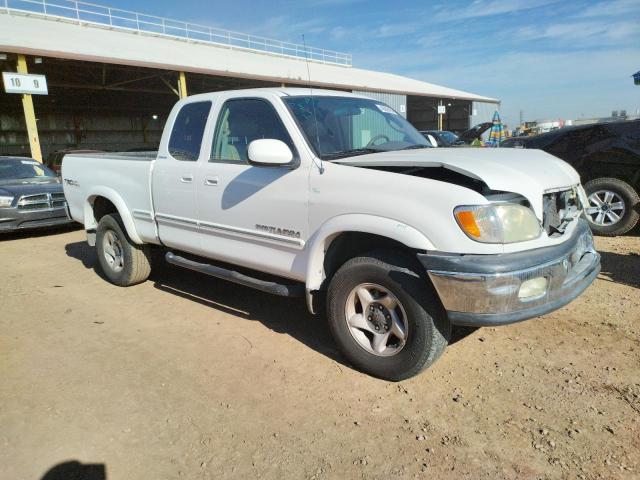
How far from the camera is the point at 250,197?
12.3ft

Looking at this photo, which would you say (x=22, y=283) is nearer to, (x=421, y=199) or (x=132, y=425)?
(x=132, y=425)

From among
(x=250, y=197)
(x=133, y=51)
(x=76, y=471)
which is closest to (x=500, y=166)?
(x=250, y=197)

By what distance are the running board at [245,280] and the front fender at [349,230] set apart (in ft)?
0.76

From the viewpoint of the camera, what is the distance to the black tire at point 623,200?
654 cm

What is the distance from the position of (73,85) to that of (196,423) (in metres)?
23.9

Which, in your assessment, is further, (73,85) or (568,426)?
(73,85)

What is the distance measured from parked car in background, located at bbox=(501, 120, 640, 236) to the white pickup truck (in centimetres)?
362

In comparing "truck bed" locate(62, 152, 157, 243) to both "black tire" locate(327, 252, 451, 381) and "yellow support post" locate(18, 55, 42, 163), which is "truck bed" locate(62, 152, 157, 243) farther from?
"yellow support post" locate(18, 55, 42, 163)

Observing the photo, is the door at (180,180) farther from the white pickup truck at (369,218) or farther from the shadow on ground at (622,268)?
the shadow on ground at (622,268)

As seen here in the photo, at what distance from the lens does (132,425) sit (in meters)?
2.84

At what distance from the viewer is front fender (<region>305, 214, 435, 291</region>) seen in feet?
9.22

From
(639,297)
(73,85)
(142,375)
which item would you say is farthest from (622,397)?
(73,85)

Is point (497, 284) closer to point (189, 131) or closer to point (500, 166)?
point (500, 166)

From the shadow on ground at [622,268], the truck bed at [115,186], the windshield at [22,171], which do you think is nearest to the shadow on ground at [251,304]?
the truck bed at [115,186]
